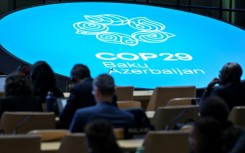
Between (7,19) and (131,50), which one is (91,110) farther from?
(7,19)

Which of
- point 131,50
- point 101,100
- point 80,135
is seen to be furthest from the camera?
point 131,50

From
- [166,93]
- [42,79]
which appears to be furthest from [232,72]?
[42,79]

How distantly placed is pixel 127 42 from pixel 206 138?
8626 mm

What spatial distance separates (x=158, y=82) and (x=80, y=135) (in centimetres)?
598

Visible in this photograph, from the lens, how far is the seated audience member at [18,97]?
7.23 metres

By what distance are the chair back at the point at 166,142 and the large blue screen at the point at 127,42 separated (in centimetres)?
540

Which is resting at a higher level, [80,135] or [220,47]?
[80,135]

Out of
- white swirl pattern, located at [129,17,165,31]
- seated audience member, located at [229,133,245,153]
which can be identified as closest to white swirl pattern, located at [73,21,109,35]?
white swirl pattern, located at [129,17,165,31]

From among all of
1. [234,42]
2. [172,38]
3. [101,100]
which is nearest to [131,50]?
[172,38]

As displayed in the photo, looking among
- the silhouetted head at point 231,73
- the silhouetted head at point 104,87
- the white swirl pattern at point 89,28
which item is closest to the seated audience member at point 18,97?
the silhouetted head at point 104,87

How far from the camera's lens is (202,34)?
44.2 feet

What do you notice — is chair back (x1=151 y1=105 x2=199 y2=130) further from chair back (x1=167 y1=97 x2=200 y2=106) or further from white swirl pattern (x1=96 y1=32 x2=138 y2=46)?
white swirl pattern (x1=96 y1=32 x2=138 y2=46)

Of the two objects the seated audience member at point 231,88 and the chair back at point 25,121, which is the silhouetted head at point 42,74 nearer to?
the chair back at point 25,121

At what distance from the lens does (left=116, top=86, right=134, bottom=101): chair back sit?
924 cm
